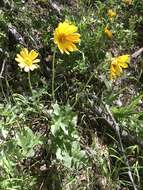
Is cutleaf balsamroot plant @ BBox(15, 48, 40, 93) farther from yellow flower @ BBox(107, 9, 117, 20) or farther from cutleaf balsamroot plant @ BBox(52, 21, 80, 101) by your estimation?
yellow flower @ BBox(107, 9, 117, 20)

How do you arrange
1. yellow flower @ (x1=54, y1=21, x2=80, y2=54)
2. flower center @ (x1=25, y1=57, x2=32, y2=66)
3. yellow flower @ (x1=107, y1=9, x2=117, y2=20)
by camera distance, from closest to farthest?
yellow flower @ (x1=54, y1=21, x2=80, y2=54) → flower center @ (x1=25, y1=57, x2=32, y2=66) → yellow flower @ (x1=107, y1=9, x2=117, y2=20)

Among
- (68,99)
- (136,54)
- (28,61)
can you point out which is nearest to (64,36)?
(28,61)

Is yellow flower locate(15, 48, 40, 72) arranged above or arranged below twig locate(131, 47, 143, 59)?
below

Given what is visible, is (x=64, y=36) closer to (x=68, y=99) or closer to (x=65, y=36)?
(x=65, y=36)

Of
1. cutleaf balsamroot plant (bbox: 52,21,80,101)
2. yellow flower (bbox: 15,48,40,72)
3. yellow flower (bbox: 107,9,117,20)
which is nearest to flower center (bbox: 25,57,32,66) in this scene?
yellow flower (bbox: 15,48,40,72)

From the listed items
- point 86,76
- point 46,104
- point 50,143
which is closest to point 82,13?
point 86,76

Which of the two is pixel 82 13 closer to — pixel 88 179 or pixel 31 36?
pixel 31 36

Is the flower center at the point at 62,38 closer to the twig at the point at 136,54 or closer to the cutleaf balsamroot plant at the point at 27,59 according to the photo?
the cutleaf balsamroot plant at the point at 27,59

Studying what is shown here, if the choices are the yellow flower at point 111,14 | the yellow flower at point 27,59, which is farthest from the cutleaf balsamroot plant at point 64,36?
the yellow flower at point 111,14
